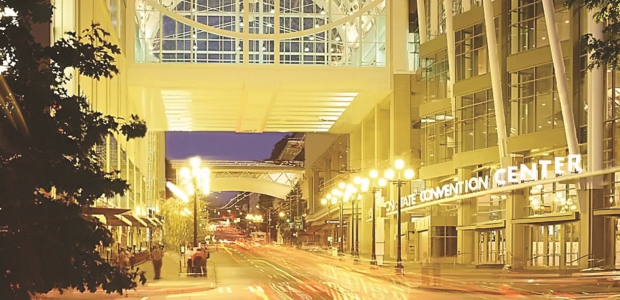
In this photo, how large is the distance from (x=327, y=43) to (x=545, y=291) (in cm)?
4788

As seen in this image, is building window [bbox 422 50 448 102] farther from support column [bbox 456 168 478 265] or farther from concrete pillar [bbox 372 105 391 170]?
concrete pillar [bbox 372 105 391 170]

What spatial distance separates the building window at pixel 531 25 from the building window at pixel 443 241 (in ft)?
59.8

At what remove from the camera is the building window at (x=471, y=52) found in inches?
2387

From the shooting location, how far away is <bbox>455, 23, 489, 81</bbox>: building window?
60625 mm

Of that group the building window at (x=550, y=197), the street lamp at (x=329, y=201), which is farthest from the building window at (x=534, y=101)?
the street lamp at (x=329, y=201)

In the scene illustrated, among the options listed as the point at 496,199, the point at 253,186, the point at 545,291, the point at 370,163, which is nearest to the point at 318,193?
the point at 253,186

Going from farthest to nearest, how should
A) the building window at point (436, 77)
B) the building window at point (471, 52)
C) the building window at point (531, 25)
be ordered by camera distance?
the building window at point (436, 77), the building window at point (471, 52), the building window at point (531, 25)

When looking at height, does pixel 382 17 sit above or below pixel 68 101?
above

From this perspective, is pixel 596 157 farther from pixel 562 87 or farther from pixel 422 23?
pixel 422 23

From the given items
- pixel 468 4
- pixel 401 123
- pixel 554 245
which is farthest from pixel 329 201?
pixel 554 245

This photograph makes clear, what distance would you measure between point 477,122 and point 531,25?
327 inches

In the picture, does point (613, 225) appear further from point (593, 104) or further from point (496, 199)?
point (496, 199)

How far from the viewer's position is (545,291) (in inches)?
1326

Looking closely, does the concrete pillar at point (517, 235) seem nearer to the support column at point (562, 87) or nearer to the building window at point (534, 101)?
the building window at point (534, 101)
